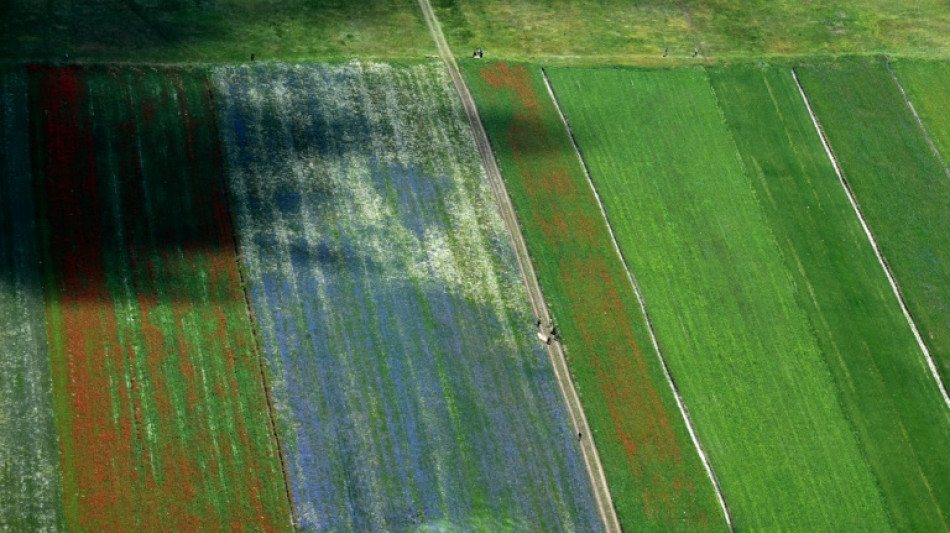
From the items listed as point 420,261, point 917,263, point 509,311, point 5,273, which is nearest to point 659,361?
point 509,311

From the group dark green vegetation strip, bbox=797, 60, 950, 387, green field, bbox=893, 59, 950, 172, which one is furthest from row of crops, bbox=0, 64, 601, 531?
green field, bbox=893, 59, 950, 172

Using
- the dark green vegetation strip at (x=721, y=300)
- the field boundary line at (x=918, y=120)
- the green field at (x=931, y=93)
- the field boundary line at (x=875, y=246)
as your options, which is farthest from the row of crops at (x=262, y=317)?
the green field at (x=931, y=93)

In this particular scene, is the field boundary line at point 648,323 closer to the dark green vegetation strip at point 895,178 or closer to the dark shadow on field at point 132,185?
the dark shadow on field at point 132,185

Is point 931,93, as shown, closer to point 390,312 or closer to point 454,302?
point 454,302

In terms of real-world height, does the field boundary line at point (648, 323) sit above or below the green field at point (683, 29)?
below

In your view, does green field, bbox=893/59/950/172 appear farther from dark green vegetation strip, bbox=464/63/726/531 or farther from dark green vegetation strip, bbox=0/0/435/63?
dark green vegetation strip, bbox=0/0/435/63

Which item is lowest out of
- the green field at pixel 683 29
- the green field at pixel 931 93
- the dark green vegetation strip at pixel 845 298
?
the dark green vegetation strip at pixel 845 298
